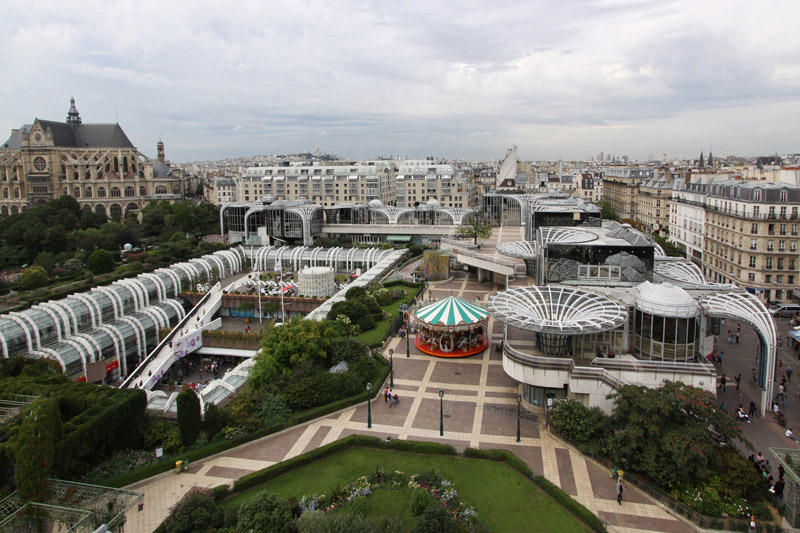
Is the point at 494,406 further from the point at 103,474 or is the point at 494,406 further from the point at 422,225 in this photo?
the point at 422,225

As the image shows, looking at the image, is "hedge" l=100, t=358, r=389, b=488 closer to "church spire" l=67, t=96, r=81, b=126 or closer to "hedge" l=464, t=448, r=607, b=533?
"hedge" l=464, t=448, r=607, b=533

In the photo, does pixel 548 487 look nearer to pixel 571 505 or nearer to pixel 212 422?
pixel 571 505

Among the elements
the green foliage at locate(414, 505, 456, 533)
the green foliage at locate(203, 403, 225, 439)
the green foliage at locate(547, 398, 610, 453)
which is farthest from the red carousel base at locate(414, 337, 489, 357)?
the green foliage at locate(414, 505, 456, 533)

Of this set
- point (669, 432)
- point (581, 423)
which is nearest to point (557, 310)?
point (581, 423)

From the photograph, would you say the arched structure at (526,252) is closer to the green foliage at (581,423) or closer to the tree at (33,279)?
the green foliage at (581,423)

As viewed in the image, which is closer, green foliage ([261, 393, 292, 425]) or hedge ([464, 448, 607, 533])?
hedge ([464, 448, 607, 533])

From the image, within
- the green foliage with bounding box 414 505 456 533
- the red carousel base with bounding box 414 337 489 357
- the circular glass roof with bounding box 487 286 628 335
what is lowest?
the green foliage with bounding box 414 505 456 533
